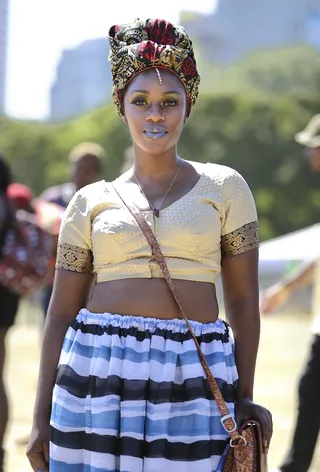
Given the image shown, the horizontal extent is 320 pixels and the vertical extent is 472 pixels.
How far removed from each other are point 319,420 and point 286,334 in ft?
36.3

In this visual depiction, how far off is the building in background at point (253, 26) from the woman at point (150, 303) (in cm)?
9450

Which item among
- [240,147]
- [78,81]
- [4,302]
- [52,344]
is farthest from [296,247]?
[78,81]

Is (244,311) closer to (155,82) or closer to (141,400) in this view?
(141,400)

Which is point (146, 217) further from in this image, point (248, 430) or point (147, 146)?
point (248, 430)

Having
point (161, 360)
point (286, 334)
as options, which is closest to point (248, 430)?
point (161, 360)

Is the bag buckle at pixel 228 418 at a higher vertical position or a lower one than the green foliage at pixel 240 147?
lower

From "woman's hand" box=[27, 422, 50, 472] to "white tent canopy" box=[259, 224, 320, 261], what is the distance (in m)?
2.61

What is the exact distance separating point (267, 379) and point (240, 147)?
28.9 m

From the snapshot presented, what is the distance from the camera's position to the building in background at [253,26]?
332 ft

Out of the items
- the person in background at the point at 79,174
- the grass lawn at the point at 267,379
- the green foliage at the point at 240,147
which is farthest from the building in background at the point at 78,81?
the person in background at the point at 79,174

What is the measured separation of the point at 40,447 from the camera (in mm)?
3152

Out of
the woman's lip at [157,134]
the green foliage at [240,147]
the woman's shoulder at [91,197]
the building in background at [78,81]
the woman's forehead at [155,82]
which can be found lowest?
the woman's shoulder at [91,197]

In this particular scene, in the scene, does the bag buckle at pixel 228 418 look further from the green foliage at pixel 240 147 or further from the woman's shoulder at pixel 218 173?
the green foliage at pixel 240 147

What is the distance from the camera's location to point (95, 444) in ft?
9.78
